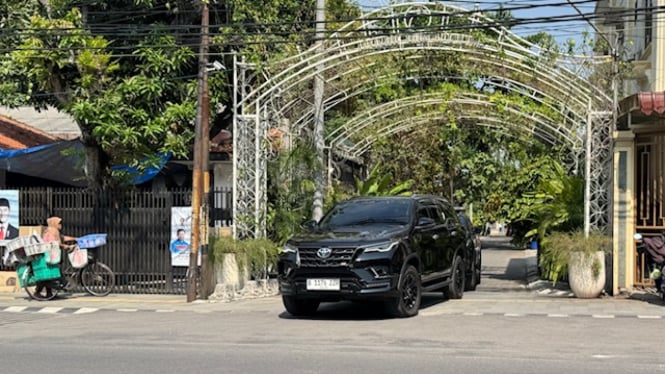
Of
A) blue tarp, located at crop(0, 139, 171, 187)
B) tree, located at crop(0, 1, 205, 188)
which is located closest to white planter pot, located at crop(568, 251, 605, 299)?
tree, located at crop(0, 1, 205, 188)

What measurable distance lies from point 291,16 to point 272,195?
5.36 meters

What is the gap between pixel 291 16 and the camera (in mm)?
21422

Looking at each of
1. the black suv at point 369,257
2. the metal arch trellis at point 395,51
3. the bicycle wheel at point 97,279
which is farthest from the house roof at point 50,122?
the black suv at point 369,257

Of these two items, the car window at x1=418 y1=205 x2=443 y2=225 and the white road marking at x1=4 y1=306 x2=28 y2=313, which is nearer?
the car window at x1=418 y1=205 x2=443 y2=225

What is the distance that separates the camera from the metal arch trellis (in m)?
16.2

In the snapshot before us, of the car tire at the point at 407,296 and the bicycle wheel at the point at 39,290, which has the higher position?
the car tire at the point at 407,296

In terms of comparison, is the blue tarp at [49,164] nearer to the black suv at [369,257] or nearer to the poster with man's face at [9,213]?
the poster with man's face at [9,213]

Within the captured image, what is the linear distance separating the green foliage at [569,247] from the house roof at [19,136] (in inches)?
628

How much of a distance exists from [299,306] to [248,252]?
3.54m

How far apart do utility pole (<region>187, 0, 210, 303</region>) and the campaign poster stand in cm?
112

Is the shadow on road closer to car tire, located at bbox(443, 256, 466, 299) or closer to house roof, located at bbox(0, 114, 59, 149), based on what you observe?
car tire, located at bbox(443, 256, 466, 299)

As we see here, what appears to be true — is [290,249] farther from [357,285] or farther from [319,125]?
[319,125]

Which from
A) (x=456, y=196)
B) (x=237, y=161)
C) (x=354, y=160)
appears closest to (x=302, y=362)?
(x=237, y=161)

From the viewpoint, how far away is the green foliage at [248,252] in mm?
16609
